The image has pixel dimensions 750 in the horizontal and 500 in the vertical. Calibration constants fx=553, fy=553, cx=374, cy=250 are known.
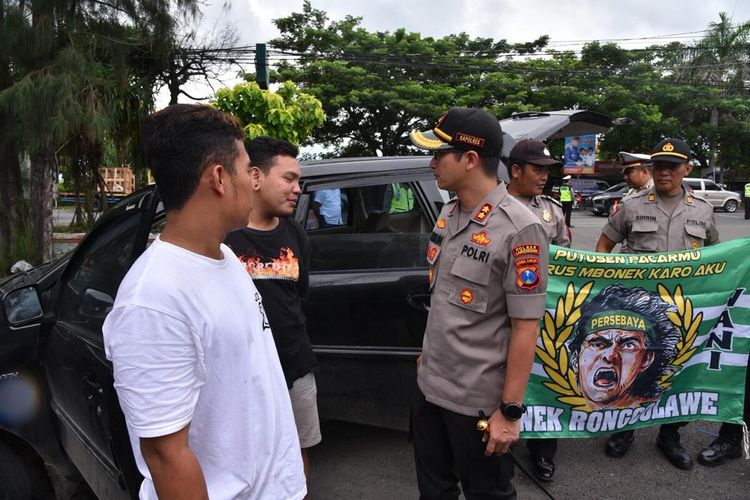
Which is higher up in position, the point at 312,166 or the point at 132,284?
the point at 312,166

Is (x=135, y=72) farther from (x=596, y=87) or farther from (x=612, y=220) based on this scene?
(x=596, y=87)

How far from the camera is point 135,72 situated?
29.4 feet

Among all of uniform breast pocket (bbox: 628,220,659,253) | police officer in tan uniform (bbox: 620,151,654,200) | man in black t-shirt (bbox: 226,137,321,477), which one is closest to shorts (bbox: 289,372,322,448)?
man in black t-shirt (bbox: 226,137,321,477)

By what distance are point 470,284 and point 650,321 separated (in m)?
1.56

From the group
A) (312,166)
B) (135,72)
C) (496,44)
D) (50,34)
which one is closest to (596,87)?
(496,44)

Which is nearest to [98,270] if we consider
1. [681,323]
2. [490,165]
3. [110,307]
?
[110,307]

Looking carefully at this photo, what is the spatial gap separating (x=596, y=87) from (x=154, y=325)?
26845mm

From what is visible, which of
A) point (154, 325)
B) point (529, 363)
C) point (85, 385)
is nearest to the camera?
point (154, 325)

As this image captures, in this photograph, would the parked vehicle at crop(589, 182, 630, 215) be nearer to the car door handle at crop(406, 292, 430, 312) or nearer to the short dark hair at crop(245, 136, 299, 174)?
the car door handle at crop(406, 292, 430, 312)

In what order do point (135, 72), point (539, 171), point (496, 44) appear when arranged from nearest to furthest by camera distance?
1. point (539, 171)
2. point (135, 72)
3. point (496, 44)

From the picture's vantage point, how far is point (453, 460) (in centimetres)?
204

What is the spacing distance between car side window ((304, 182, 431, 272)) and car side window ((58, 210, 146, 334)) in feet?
2.81

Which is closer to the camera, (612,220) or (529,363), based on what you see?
(529,363)

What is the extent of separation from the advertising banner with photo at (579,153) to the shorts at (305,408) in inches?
1144
